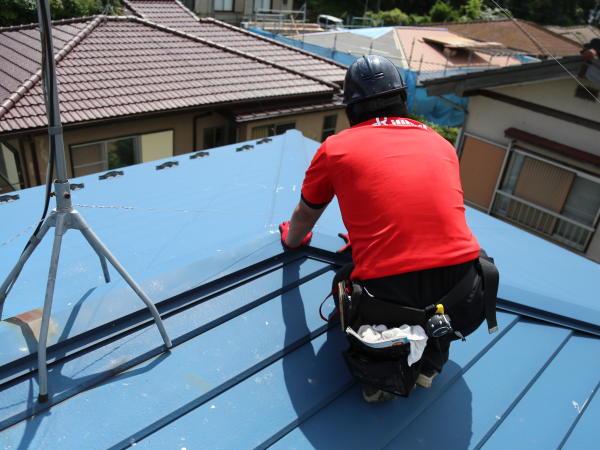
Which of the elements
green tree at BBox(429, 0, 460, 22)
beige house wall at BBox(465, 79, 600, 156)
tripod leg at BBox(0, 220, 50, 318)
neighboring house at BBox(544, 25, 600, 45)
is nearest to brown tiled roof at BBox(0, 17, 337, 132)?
beige house wall at BBox(465, 79, 600, 156)

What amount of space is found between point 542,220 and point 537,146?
1527 millimetres

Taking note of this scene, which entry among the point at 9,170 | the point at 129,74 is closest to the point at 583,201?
the point at 129,74

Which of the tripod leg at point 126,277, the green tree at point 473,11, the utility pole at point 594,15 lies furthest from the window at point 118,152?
the utility pole at point 594,15

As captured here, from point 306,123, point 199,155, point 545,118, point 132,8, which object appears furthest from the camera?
point 132,8

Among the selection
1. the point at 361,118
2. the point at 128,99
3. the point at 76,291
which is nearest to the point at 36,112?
the point at 128,99

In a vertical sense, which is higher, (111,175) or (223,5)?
(223,5)

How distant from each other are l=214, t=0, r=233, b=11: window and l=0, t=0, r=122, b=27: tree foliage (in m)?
13.1

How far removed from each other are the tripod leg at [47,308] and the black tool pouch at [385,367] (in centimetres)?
123

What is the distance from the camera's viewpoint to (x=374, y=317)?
77.1 inches

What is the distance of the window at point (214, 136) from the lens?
10.7 meters

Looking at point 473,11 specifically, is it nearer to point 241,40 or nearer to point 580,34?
point 580,34

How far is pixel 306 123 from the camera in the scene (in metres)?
11.7

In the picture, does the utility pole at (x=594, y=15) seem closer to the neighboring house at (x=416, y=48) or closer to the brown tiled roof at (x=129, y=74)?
the neighboring house at (x=416, y=48)

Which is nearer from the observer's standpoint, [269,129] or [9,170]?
[9,170]
